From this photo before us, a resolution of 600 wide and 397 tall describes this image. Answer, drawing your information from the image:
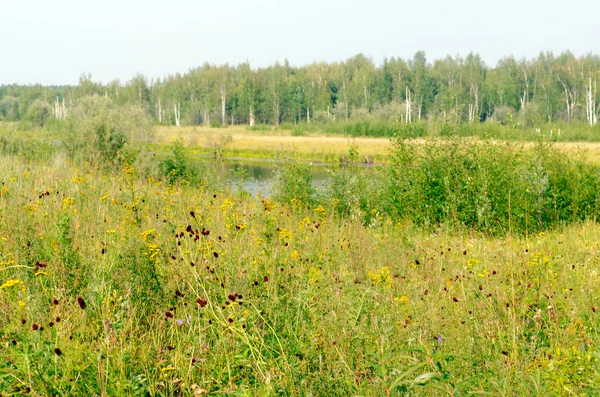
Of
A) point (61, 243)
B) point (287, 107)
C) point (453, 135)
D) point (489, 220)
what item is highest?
point (287, 107)

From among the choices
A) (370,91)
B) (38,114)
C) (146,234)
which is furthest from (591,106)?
(38,114)

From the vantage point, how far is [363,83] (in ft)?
254

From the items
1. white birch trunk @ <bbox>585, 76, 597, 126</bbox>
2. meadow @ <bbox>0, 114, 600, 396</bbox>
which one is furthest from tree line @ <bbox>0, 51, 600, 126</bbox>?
meadow @ <bbox>0, 114, 600, 396</bbox>

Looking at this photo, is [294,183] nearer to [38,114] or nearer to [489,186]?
[489,186]

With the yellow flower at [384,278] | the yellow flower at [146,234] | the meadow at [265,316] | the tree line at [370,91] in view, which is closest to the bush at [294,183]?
Result: the meadow at [265,316]

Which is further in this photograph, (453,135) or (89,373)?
(453,135)

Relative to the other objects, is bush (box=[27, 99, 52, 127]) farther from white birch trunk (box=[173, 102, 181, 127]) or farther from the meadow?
the meadow

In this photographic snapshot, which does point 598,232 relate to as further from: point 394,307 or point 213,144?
point 213,144

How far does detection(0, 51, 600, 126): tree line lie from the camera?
66.4 metres

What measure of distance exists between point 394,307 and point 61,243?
2.34m

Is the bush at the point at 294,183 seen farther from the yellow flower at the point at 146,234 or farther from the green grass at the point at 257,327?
the yellow flower at the point at 146,234

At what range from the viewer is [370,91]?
78188 millimetres

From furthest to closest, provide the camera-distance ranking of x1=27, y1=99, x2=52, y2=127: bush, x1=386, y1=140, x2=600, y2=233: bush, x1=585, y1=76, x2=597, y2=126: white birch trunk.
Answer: x1=27, y1=99, x2=52, y2=127: bush, x1=585, y1=76, x2=597, y2=126: white birch trunk, x1=386, y1=140, x2=600, y2=233: bush

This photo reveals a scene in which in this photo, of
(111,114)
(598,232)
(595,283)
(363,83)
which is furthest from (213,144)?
(595,283)
